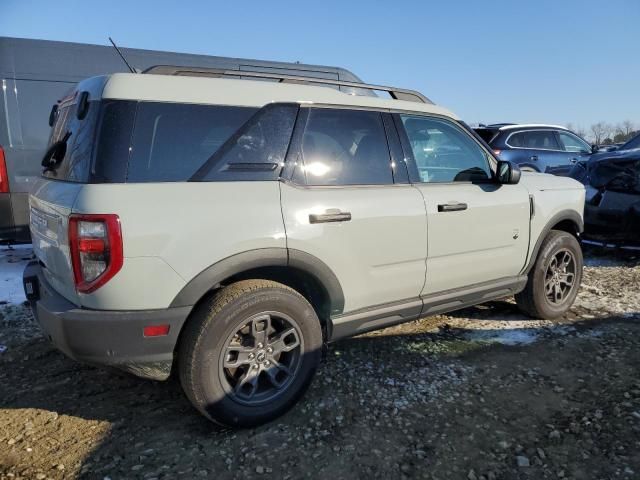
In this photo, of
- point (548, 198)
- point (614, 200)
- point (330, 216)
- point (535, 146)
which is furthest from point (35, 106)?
point (535, 146)

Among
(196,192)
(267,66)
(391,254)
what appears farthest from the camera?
(267,66)

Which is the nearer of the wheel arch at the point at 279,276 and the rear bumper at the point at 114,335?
the rear bumper at the point at 114,335

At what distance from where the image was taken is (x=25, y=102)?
6.04 meters

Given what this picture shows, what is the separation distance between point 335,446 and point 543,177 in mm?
3063

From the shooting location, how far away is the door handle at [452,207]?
134 inches

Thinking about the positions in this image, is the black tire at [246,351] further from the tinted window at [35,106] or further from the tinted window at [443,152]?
the tinted window at [35,106]

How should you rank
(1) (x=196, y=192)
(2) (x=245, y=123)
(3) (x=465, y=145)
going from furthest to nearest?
(3) (x=465, y=145) → (2) (x=245, y=123) → (1) (x=196, y=192)

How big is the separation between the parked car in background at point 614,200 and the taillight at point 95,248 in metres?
6.08


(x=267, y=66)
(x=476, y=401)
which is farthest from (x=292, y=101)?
(x=267, y=66)

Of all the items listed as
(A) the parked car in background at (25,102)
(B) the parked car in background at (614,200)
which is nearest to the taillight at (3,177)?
(A) the parked car in background at (25,102)

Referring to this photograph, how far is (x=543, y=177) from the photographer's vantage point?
14.4 feet

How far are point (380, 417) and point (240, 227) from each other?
1.40 meters

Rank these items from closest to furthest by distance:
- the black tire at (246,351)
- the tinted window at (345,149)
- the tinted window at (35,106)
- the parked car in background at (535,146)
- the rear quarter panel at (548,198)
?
1. the black tire at (246,351)
2. the tinted window at (345,149)
3. the rear quarter panel at (548,198)
4. the tinted window at (35,106)
5. the parked car in background at (535,146)

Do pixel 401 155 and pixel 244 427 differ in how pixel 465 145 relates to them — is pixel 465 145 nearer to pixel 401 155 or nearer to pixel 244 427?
pixel 401 155
